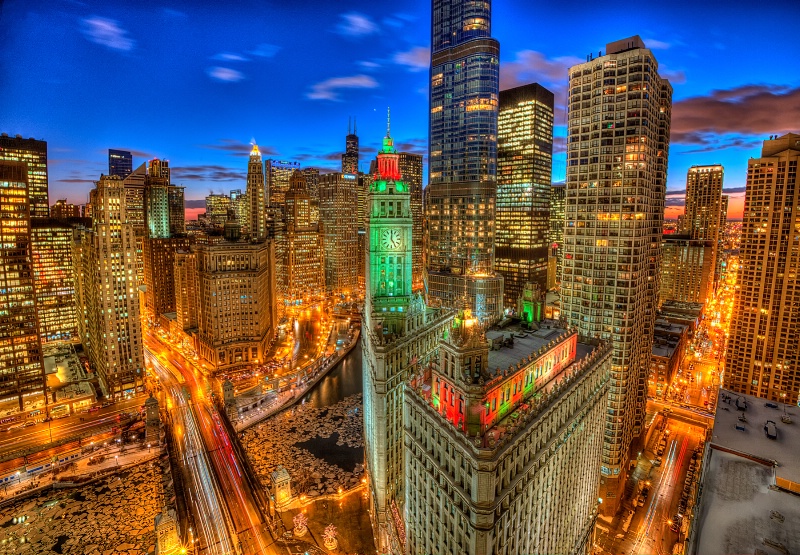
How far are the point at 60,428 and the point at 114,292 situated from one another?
38535 millimetres

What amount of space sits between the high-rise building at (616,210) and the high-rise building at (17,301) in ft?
456

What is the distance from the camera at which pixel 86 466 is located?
97.6 m

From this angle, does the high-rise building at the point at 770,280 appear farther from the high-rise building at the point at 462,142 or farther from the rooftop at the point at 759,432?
the high-rise building at the point at 462,142

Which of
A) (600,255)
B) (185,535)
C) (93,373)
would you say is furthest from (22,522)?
(600,255)

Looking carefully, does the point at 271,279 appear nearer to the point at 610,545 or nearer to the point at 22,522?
the point at 22,522

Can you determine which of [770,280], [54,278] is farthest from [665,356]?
[54,278]

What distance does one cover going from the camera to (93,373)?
141 metres

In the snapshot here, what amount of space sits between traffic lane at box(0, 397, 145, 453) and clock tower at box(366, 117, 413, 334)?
84.5 metres

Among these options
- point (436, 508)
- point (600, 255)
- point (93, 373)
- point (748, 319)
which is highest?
point (600, 255)

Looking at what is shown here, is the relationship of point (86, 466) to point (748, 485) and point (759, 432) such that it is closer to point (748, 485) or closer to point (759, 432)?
point (748, 485)

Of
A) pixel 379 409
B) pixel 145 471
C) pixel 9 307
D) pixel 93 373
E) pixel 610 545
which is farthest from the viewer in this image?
pixel 93 373

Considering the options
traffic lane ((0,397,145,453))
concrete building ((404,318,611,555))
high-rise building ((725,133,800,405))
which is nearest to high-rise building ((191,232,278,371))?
traffic lane ((0,397,145,453))

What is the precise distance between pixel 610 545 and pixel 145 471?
325 ft

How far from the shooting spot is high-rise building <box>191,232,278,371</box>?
150375mm
